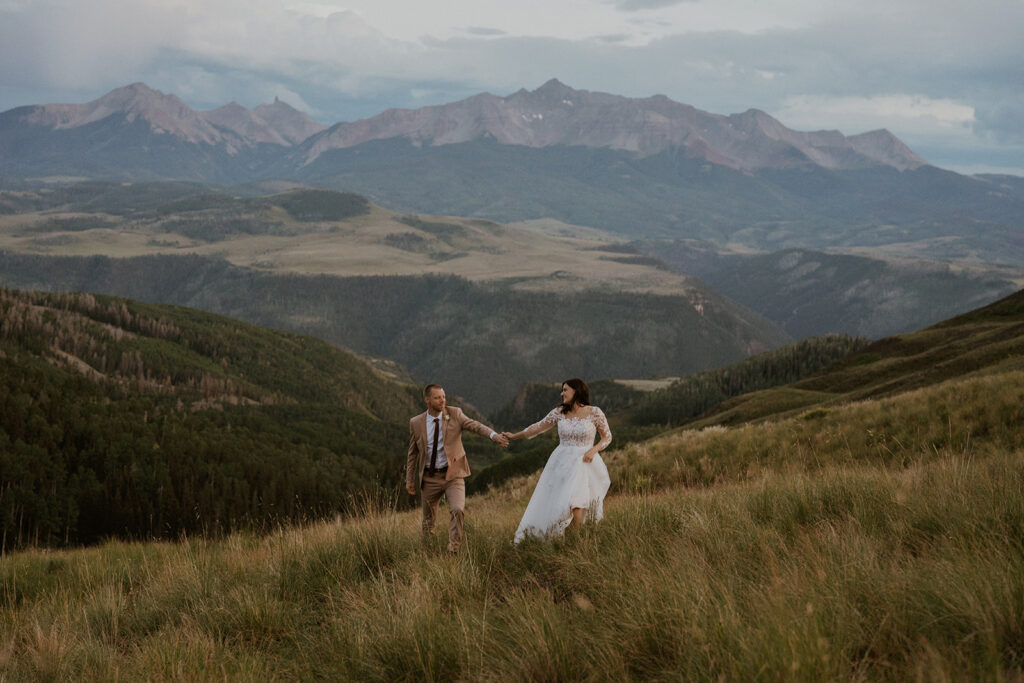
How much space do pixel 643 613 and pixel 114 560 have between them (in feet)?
40.0

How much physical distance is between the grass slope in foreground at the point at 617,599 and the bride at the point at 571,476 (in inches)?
18.7

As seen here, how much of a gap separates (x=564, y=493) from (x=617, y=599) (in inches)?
166

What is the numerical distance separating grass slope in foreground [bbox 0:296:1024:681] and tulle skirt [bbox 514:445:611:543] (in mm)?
423

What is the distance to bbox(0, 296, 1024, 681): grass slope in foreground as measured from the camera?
519 centimetres

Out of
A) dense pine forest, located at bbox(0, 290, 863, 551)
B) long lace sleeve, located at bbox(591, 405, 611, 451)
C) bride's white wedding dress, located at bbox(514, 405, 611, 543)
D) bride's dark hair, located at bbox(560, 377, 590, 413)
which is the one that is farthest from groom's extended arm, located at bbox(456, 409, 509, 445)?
dense pine forest, located at bbox(0, 290, 863, 551)

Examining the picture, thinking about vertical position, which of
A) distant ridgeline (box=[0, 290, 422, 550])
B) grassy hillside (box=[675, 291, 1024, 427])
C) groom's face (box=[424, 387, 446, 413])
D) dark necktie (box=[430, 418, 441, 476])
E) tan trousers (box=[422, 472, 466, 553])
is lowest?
distant ridgeline (box=[0, 290, 422, 550])

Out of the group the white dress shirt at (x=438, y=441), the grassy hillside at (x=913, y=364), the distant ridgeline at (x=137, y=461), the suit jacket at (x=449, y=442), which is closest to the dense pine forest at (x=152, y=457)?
the distant ridgeline at (x=137, y=461)

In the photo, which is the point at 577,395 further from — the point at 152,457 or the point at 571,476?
the point at 152,457

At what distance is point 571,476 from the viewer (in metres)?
11.1

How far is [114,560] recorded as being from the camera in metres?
14.2

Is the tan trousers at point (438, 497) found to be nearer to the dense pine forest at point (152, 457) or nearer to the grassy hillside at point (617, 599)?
the grassy hillside at point (617, 599)

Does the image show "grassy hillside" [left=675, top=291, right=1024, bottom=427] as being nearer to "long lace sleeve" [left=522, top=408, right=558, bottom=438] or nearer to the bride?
"long lace sleeve" [left=522, top=408, right=558, bottom=438]

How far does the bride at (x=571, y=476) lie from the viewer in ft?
34.9

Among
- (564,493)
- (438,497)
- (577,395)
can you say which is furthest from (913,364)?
(438,497)
